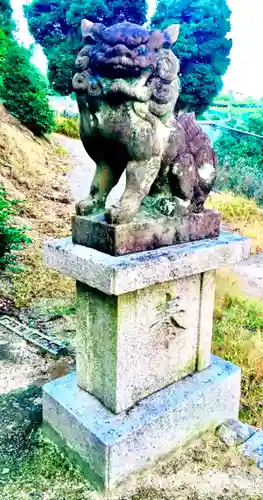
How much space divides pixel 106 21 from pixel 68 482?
59.3 ft

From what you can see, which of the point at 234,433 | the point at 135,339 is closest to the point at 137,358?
the point at 135,339

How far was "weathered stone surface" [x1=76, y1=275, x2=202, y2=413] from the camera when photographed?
1.95 m

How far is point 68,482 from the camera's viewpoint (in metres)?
1.98

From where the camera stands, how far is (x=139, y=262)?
1.79m

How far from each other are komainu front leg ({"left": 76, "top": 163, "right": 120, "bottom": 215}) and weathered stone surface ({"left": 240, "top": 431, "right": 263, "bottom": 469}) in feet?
4.60

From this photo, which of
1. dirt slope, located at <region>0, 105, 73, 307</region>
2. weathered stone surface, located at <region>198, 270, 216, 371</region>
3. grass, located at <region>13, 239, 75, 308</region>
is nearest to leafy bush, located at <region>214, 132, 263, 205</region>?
dirt slope, located at <region>0, 105, 73, 307</region>

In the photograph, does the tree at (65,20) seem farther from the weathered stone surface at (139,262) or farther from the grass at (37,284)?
the weathered stone surface at (139,262)

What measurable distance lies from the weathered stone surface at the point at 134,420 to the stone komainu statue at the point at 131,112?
893mm

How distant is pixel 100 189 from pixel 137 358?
0.81 metres

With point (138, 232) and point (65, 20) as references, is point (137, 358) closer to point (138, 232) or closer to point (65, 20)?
point (138, 232)

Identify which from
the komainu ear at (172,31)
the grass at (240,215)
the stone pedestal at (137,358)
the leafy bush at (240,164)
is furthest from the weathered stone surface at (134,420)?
the leafy bush at (240,164)

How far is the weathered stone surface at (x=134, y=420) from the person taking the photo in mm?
1909

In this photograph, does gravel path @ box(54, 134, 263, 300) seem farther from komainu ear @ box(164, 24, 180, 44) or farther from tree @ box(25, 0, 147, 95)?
tree @ box(25, 0, 147, 95)

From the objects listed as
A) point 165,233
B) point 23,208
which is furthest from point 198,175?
point 23,208
